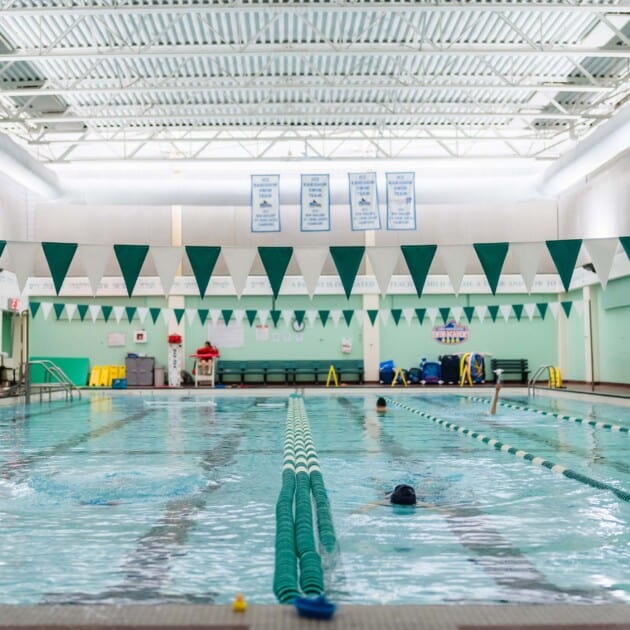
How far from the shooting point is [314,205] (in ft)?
57.7

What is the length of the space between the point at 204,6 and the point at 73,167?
38.1 ft

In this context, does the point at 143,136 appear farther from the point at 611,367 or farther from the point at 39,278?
the point at 611,367

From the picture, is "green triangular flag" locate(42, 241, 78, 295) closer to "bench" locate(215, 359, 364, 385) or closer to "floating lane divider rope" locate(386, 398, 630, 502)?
"floating lane divider rope" locate(386, 398, 630, 502)

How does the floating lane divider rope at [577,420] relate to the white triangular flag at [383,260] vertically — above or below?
below

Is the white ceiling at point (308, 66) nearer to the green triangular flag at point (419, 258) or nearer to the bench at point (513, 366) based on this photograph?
the green triangular flag at point (419, 258)

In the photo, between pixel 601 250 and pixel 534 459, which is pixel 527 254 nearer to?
pixel 601 250

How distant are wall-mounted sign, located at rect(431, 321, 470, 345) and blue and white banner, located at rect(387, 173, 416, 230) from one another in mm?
6826

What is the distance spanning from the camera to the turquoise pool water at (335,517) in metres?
3.29

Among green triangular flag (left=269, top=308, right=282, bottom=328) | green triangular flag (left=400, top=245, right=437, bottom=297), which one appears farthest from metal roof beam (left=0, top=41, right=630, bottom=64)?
green triangular flag (left=269, top=308, right=282, bottom=328)

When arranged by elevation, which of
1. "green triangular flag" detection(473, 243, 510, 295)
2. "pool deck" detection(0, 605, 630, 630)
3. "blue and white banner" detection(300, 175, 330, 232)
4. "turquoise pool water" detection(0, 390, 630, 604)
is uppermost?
"blue and white banner" detection(300, 175, 330, 232)

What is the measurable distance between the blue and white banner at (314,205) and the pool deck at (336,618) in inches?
596

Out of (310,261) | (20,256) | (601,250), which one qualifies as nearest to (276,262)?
(310,261)

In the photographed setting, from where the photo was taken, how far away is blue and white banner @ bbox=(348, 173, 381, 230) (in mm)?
17781

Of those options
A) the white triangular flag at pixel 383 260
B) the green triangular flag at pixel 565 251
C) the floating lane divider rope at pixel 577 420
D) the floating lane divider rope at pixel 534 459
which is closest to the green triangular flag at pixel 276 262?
the white triangular flag at pixel 383 260
